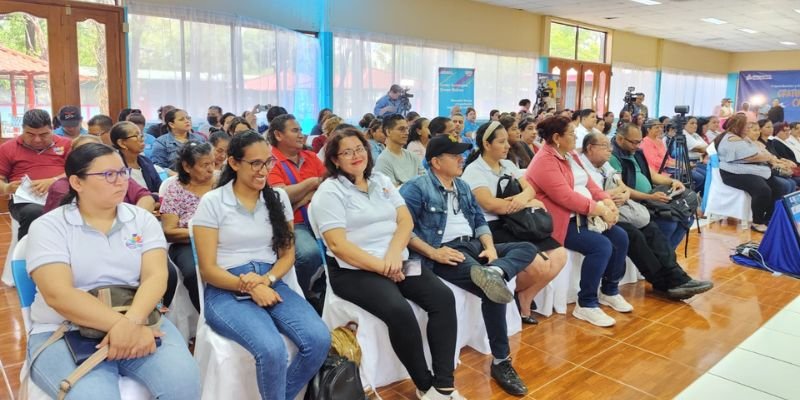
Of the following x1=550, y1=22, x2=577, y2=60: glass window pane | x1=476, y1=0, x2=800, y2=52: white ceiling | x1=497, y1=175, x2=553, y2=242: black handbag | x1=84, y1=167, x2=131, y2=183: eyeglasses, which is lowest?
x1=497, y1=175, x2=553, y2=242: black handbag

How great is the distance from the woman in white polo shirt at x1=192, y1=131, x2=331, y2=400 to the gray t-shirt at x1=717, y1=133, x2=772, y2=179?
16.5 ft

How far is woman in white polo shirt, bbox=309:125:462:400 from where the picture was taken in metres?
Answer: 2.27

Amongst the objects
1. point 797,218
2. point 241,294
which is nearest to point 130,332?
point 241,294

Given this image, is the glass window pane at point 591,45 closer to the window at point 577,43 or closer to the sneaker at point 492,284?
the window at point 577,43

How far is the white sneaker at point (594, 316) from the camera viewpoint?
3.29 meters

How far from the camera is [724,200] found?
595cm

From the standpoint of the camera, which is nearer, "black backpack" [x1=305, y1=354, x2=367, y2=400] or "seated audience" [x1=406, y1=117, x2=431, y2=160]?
"black backpack" [x1=305, y1=354, x2=367, y2=400]

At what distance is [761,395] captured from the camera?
2594 millimetres

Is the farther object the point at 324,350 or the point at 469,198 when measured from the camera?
the point at 469,198

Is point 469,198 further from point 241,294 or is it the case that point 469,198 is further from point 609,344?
point 241,294

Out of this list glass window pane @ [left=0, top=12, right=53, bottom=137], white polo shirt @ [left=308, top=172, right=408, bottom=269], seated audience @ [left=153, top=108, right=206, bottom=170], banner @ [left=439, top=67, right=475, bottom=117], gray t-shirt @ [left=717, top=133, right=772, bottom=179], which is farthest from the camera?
banner @ [left=439, top=67, right=475, bottom=117]

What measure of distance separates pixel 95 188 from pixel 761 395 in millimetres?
2867

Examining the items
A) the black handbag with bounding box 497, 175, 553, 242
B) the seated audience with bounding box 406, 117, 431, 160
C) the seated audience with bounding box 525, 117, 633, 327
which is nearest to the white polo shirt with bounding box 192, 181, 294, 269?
the black handbag with bounding box 497, 175, 553, 242

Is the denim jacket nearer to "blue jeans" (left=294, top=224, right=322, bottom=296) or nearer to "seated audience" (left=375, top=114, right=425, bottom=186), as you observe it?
"blue jeans" (left=294, top=224, right=322, bottom=296)
